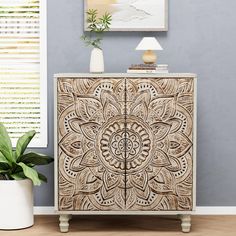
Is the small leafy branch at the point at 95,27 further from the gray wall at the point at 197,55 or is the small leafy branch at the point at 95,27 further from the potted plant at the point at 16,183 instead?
the potted plant at the point at 16,183

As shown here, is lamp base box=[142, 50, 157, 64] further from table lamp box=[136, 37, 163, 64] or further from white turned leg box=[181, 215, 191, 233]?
white turned leg box=[181, 215, 191, 233]

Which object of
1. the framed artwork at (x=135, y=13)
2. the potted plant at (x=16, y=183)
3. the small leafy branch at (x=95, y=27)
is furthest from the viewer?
the framed artwork at (x=135, y=13)

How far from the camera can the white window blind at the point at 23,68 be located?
5164 mm

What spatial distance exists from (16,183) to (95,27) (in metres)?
1.28

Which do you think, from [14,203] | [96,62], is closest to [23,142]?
[14,203]

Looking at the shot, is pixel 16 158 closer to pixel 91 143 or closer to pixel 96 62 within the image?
pixel 91 143

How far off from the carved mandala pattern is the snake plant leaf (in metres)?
0.22

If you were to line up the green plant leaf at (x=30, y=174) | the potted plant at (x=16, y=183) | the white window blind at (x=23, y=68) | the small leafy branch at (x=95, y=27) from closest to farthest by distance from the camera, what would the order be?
1. the green plant leaf at (x=30, y=174)
2. the potted plant at (x=16, y=183)
3. the small leafy branch at (x=95, y=27)
4. the white window blind at (x=23, y=68)

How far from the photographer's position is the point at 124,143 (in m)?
4.63

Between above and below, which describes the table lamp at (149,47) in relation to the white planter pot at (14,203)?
above

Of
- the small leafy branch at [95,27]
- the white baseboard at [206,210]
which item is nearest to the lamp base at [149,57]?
the small leafy branch at [95,27]

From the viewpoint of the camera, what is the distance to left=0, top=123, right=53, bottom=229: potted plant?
469 cm

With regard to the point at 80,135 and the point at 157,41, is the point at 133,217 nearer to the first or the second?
the point at 80,135

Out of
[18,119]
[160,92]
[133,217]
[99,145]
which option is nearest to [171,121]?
[160,92]
